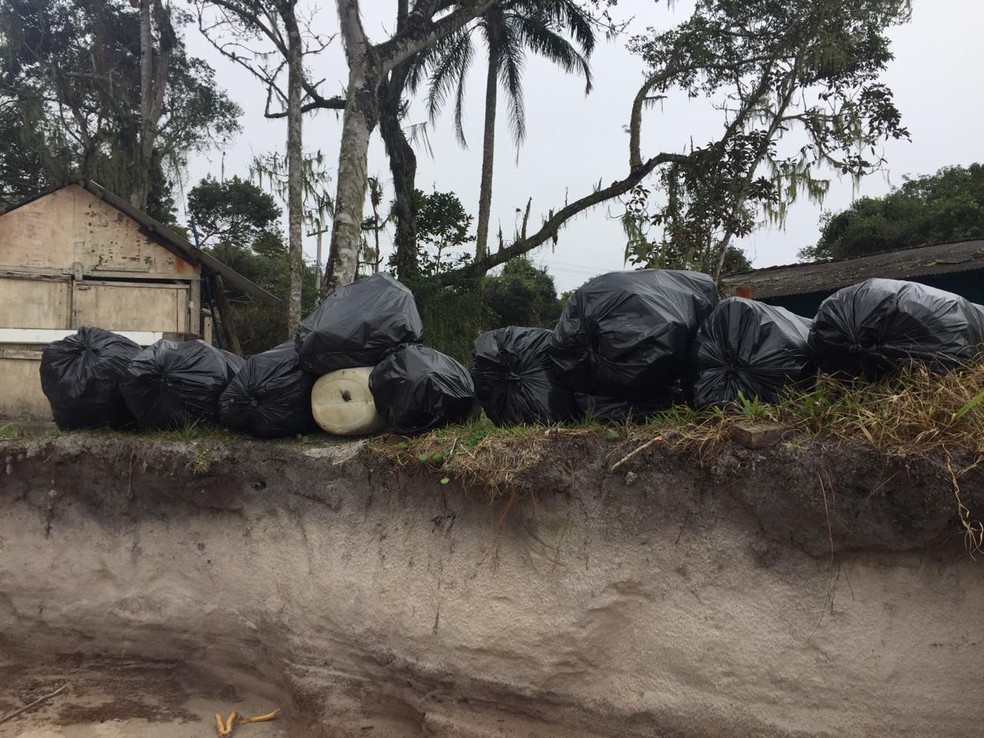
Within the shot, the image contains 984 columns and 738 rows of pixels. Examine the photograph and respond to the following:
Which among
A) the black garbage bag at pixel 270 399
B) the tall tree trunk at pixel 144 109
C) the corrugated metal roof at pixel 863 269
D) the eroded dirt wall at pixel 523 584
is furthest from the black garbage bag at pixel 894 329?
the tall tree trunk at pixel 144 109

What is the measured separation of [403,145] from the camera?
13445mm

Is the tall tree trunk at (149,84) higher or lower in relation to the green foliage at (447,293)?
higher

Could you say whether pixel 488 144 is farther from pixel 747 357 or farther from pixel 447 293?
pixel 747 357

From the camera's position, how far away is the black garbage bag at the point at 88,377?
384 cm

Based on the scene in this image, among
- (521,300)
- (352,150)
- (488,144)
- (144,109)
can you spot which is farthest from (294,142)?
(521,300)

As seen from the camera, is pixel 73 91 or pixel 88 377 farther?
pixel 73 91

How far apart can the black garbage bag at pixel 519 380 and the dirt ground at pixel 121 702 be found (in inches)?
66.6

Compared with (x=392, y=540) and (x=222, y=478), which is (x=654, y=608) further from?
(x=222, y=478)

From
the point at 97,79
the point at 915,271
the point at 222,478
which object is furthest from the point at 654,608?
the point at 97,79

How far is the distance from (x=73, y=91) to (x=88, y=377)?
17078 mm

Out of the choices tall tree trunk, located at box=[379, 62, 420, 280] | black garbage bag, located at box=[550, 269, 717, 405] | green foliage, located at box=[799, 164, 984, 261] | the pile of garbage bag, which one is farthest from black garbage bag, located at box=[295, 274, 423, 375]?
green foliage, located at box=[799, 164, 984, 261]

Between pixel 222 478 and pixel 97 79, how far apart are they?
1724cm

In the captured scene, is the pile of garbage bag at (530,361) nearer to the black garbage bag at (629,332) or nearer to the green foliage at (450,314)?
the black garbage bag at (629,332)

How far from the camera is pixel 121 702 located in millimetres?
3564
